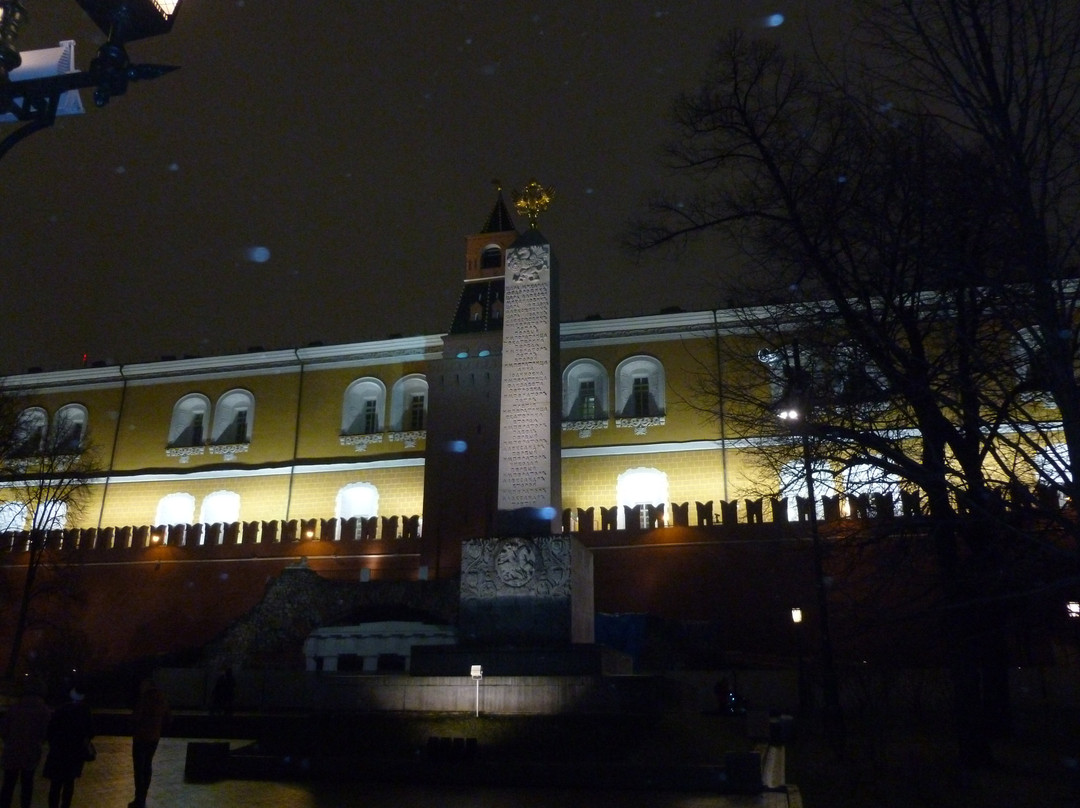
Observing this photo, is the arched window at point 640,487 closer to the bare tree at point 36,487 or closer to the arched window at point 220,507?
the arched window at point 220,507

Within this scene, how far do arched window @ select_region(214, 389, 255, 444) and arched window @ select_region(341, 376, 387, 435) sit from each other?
4.09 meters

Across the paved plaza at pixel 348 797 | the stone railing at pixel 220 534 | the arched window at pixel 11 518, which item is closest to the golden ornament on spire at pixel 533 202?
the paved plaza at pixel 348 797

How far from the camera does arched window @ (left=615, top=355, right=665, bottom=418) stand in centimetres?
3448

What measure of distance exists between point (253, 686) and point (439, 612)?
6.98m

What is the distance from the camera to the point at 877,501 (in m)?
11.4

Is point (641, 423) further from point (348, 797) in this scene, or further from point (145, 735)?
point (145, 735)

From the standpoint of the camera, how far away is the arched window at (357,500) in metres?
35.5

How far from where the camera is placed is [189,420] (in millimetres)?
39344

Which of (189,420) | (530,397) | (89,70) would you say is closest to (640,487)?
(189,420)

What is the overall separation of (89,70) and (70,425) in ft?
124

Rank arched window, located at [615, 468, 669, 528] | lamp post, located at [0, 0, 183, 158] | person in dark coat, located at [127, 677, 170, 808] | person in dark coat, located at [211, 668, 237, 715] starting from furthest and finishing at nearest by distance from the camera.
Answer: arched window, located at [615, 468, 669, 528], person in dark coat, located at [211, 668, 237, 715], person in dark coat, located at [127, 677, 170, 808], lamp post, located at [0, 0, 183, 158]

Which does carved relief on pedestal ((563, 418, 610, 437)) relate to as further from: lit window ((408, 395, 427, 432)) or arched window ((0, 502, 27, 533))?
arched window ((0, 502, 27, 533))

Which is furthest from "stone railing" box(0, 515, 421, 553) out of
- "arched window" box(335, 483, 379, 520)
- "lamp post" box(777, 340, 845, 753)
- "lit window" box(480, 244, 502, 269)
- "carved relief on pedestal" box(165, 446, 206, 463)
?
"lamp post" box(777, 340, 845, 753)

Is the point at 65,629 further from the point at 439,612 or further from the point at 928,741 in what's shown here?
the point at 928,741
